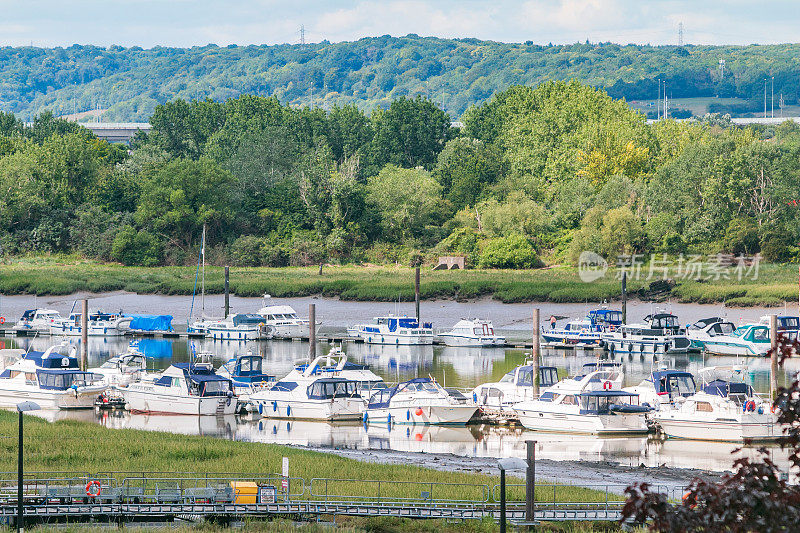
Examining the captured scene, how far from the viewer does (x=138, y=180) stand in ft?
442

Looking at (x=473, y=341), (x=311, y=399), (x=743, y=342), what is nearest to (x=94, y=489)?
(x=311, y=399)

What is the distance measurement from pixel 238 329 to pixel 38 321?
17205mm

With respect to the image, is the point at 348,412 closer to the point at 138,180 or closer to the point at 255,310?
the point at 255,310

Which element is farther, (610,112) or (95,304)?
(610,112)

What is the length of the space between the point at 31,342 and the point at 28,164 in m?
52.5

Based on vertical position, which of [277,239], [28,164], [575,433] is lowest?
[575,433]

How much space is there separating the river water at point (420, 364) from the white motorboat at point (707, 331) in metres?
1.75

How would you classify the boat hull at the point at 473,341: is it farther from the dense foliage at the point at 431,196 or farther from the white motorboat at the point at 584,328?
the dense foliage at the point at 431,196

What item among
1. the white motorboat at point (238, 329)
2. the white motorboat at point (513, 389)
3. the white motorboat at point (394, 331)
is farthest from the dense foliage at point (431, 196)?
the white motorboat at point (513, 389)

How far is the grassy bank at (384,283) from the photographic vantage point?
9219 centimetres

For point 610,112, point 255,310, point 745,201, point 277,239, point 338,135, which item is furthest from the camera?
point 338,135

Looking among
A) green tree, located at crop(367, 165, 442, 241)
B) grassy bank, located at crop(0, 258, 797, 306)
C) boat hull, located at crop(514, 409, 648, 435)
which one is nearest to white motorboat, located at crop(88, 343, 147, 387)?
boat hull, located at crop(514, 409, 648, 435)

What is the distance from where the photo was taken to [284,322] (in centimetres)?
8731

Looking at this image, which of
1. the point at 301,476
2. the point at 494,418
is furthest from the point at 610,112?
the point at 301,476
